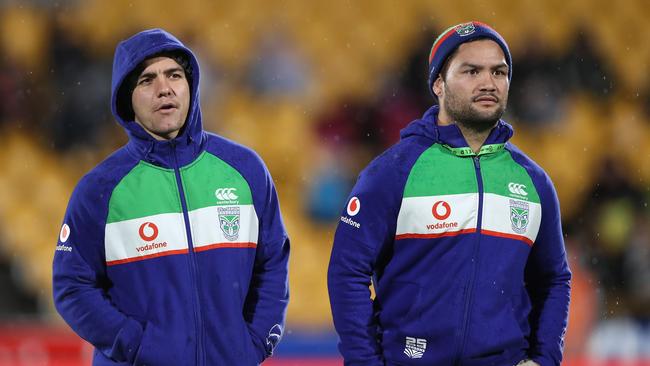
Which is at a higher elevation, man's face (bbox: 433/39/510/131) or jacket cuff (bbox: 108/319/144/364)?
man's face (bbox: 433/39/510/131)

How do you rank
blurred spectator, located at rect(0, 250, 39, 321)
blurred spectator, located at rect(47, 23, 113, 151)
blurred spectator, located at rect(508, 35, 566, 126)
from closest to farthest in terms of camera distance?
blurred spectator, located at rect(0, 250, 39, 321)
blurred spectator, located at rect(47, 23, 113, 151)
blurred spectator, located at rect(508, 35, 566, 126)

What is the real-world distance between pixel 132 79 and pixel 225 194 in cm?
51

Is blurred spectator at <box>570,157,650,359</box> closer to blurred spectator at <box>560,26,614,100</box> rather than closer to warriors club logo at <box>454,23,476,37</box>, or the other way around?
blurred spectator at <box>560,26,614,100</box>

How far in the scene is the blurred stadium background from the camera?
28.4ft

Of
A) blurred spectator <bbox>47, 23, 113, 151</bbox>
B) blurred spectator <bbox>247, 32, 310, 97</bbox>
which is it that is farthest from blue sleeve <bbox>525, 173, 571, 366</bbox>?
blurred spectator <bbox>247, 32, 310, 97</bbox>

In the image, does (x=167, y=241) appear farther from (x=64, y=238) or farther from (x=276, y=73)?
(x=276, y=73)

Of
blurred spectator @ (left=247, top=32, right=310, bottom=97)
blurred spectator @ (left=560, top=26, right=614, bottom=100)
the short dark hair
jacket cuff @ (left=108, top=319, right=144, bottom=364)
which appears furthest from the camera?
blurred spectator @ (left=560, top=26, right=614, bottom=100)

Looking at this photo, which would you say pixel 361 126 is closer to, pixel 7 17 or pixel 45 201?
pixel 45 201

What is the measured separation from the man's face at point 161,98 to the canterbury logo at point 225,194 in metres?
0.25

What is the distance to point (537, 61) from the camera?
980 cm

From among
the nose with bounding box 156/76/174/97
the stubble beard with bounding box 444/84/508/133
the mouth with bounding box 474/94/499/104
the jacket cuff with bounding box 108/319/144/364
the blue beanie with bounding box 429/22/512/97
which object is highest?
the blue beanie with bounding box 429/22/512/97

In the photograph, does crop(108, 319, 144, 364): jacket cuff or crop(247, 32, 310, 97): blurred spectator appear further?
crop(247, 32, 310, 97): blurred spectator

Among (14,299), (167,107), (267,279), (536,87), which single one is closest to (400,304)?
(267,279)

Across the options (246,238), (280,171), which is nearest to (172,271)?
(246,238)
